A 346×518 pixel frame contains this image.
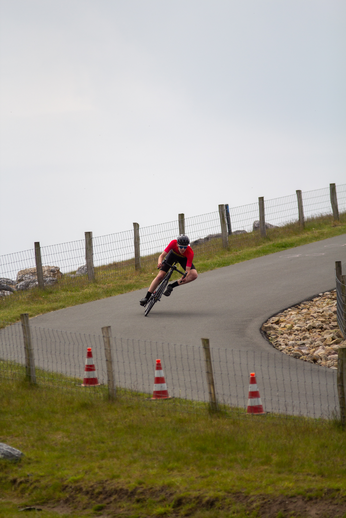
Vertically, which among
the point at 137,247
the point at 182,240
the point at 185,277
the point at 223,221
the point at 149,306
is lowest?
the point at 149,306

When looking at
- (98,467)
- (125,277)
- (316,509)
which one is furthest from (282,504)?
(125,277)

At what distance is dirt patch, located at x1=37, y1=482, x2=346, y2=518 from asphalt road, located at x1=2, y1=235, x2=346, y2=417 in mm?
2534

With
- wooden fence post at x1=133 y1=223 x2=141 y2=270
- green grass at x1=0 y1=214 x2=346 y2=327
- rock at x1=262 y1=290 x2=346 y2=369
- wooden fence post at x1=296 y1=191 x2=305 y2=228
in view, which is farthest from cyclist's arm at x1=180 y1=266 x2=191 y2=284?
wooden fence post at x1=296 y1=191 x2=305 y2=228

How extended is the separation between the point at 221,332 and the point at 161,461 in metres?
6.36

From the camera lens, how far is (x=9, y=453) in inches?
276

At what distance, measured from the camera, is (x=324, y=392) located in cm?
923

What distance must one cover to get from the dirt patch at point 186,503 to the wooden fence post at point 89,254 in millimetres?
14733

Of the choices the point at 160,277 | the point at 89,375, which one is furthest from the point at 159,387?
the point at 160,277

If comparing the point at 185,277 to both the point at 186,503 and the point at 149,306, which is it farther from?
the point at 186,503

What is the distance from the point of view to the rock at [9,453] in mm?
6965

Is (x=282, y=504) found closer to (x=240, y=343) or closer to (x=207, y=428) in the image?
(x=207, y=428)

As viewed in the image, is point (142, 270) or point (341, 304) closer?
point (341, 304)

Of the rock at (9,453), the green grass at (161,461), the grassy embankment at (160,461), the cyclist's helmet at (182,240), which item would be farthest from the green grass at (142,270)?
the rock at (9,453)

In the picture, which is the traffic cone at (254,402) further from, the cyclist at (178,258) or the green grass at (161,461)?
the cyclist at (178,258)
